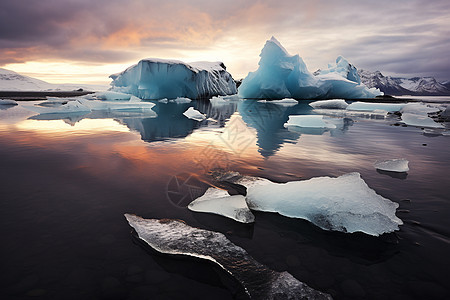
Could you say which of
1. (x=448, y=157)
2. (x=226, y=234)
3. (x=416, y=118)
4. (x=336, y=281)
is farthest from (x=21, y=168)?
(x=416, y=118)

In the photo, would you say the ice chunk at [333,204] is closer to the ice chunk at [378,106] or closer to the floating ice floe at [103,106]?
the floating ice floe at [103,106]

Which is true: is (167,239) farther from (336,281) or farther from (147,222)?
(336,281)

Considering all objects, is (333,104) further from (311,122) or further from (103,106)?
(103,106)

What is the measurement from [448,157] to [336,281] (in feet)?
15.3

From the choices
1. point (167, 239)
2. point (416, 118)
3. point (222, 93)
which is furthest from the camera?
point (222, 93)

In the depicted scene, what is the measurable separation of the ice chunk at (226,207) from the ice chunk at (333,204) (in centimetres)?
18

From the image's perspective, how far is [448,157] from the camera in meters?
4.54

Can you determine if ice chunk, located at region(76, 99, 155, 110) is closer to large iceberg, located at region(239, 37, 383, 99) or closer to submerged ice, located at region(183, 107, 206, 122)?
submerged ice, located at region(183, 107, 206, 122)

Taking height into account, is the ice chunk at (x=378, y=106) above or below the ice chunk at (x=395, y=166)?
above

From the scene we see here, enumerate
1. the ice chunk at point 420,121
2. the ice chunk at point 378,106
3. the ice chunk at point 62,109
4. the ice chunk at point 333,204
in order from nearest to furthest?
the ice chunk at point 333,204 < the ice chunk at point 420,121 < the ice chunk at point 62,109 < the ice chunk at point 378,106

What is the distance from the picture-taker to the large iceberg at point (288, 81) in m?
23.8

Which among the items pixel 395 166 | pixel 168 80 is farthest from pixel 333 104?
pixel 168 80

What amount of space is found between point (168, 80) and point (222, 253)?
2671cm

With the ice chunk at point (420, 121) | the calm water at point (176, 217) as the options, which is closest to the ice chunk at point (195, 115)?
the calm water at point (176, 217)
